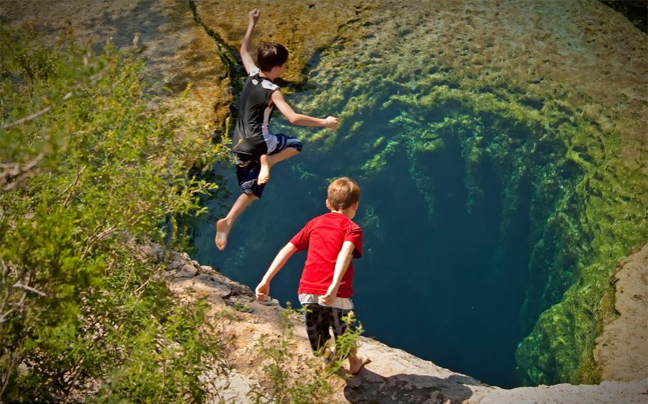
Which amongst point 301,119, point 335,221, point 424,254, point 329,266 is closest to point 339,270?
point 329,266

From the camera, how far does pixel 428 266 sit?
22.3 feet

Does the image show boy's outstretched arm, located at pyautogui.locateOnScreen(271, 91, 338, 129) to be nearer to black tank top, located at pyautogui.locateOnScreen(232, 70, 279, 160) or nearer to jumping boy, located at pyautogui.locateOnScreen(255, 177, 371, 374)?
black tank top, located at pyautogui.locateOnScreen(232, 70, 279, 160)

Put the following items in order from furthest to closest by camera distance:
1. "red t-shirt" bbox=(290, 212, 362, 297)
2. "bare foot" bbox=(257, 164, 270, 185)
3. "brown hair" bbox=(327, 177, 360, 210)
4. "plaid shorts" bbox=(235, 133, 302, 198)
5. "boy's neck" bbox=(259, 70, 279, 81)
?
"plaid shorts" bbox=(235, 133, 302, 198)
"boy's neck" bbox=(259, 70, 279, 81)
"bare foot" bbox=(257, 164, 270, 185)
"brown hair" bbox=(327, 177, 360, 210)
"red t-shirt" bbox=(290, 212, 362, 297)

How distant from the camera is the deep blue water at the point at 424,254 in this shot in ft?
21.0

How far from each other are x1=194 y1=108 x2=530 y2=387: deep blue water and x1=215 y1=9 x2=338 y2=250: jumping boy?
1.31 metres

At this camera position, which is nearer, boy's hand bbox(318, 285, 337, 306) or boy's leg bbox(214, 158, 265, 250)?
boy's hand bbox(318, 285, 337, 306)

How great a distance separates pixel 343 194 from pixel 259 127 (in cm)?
100

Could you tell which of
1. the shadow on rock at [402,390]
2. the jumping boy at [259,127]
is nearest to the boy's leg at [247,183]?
the jumping boy at [259,127]

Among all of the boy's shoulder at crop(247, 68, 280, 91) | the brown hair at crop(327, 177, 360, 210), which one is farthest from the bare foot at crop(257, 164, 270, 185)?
the brown hair at crop(327, 177, 360, 210)

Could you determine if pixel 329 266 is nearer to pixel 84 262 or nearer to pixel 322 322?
pixel 322 322

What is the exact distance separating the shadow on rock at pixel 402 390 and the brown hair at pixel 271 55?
6.09 feet

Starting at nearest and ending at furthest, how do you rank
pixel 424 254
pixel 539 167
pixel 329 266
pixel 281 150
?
pixel 329 266
pixel 281 150
pixel 539 167
pixel 424 254

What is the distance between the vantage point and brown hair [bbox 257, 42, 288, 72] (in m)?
4.69

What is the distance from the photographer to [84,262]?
2.98 m
